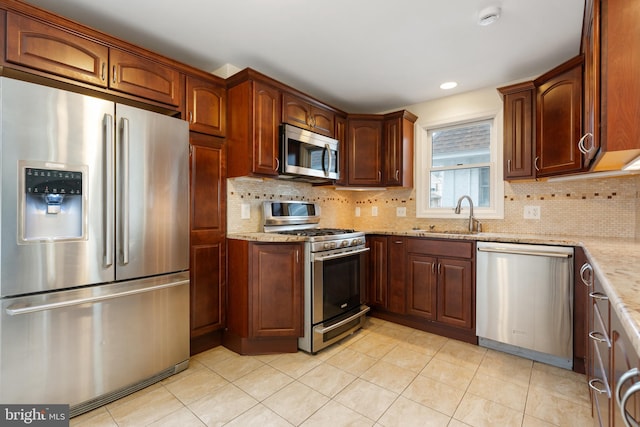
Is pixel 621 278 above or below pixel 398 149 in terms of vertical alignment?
below

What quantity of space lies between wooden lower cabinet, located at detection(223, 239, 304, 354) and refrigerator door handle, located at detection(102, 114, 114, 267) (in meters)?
0.93

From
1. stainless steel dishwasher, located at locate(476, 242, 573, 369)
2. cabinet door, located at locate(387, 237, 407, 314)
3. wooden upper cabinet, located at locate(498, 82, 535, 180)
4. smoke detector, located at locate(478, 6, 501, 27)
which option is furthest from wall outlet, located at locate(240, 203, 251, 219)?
wooden upper cabinet, located at locate(498, 82, 535, 180)

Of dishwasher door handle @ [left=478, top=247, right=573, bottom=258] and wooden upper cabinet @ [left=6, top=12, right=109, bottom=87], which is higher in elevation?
wooden upper cabinet @ [left=6, top=12, right=109, bottom=87]

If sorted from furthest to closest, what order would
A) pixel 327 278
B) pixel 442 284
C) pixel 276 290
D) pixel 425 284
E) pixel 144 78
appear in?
pixel 425 284
pixel 442 284
pixel 327 278
pixel 276 290
pixel 144 78

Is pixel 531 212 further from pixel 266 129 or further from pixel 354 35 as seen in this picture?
pixel 266 129

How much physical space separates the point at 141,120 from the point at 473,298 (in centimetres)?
287

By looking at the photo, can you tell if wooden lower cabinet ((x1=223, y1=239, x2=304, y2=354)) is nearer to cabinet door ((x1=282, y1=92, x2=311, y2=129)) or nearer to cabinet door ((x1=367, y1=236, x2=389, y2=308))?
cabinet door ((x1=367, y1=236, x2=389, y2=308))

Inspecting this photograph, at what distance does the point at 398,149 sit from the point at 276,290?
6.80 ft

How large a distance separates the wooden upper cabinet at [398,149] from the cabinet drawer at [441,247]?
803mm

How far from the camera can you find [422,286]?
2.89 meters

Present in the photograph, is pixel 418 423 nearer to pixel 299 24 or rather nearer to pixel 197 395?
pixel 197 395

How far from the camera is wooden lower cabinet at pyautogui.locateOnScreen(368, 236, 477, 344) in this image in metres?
2.65

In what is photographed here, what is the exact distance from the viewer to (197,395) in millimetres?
1879

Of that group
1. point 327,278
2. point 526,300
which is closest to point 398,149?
point 327,278
